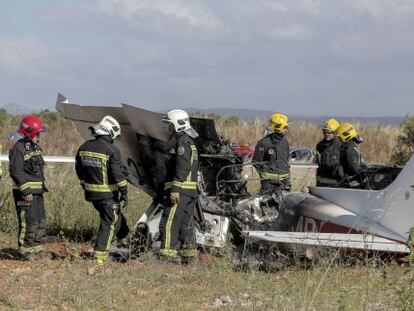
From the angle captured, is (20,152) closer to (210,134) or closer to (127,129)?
(127,129)

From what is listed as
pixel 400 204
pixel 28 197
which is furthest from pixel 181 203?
pixel 400 204

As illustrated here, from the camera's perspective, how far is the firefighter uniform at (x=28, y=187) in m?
9.02

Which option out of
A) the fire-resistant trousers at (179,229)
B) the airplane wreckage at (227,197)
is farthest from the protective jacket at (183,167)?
the airplane wreckage at (227,197)

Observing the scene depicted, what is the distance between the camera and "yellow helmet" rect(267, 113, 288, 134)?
1102 cm

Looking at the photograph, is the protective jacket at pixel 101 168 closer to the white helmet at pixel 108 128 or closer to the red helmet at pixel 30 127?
the white helmet at pixel 108 128

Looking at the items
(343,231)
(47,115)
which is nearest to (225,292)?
(343,231)

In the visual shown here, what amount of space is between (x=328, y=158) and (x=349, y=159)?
41 cm

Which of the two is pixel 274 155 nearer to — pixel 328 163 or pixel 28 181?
pixel 328 163

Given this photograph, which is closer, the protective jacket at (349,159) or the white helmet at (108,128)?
the white helmet at (108,128)

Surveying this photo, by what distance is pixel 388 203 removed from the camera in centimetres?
776

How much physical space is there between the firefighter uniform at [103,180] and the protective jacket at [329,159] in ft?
11.7

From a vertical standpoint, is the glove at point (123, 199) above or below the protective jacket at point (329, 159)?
below

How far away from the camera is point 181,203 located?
8.77m

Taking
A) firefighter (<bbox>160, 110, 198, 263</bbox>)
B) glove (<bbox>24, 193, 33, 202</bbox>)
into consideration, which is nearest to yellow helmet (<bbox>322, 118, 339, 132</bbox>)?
firefighter (<bbox>160, 110, 198, 263</bbox>)
